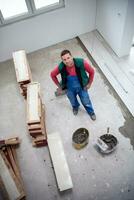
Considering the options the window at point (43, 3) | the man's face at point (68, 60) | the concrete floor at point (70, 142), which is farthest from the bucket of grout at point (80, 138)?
the window at point (43, 3)

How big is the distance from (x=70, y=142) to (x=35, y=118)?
2.78ft

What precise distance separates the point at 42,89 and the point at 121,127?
1.78 meters

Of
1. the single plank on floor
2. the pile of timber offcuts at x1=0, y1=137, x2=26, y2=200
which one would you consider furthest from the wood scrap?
the single plank on floor

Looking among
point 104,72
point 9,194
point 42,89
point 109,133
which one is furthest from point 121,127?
point 9,194

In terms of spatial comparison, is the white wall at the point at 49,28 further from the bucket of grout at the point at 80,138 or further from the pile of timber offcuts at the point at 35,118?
the bucket of grout at the point at 80,138

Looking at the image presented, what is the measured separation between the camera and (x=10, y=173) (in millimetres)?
3961

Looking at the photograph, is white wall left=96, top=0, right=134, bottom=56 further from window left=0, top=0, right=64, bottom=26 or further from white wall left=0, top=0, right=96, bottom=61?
window left=0, top=0, right=64, bottom=26

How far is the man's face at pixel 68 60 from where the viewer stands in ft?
12.2

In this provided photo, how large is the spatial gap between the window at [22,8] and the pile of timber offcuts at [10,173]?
2.40 metres

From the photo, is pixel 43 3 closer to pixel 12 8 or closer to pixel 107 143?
pixel 12 8

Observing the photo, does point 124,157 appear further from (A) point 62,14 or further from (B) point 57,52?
(A) point 62,14

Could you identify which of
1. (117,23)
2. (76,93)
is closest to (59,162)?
(76,93)

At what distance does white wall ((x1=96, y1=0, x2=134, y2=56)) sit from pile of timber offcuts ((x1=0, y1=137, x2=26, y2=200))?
287 centimetres

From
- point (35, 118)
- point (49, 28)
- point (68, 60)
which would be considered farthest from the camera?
point (49, 28)
